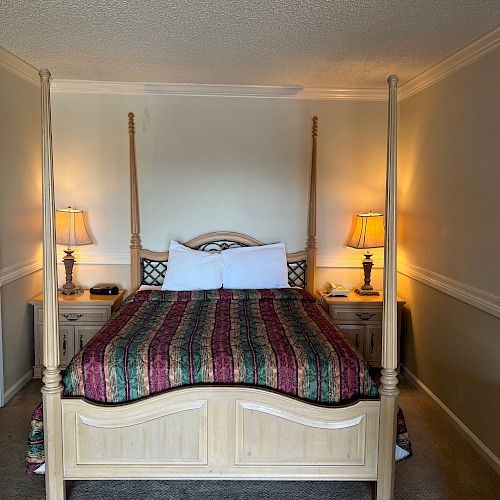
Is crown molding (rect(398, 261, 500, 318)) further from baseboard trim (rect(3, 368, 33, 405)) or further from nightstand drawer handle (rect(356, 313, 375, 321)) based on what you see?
baseboard trim (rect(3, 368, 33, 405))

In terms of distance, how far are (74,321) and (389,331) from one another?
2.67 metres

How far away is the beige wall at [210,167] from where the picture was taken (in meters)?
4.49

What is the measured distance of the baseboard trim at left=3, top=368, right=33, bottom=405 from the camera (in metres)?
3.68

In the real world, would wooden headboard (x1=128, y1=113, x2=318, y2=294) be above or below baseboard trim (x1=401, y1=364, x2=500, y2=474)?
above

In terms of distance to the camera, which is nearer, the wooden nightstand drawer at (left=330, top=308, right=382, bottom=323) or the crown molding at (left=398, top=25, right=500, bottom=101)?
the crown molding at (left=398, top=25, right=500, bottom=101)

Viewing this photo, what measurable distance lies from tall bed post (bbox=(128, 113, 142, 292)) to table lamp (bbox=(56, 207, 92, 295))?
372 mm

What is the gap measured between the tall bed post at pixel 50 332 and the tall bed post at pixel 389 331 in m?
1.51

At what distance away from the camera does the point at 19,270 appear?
3.87 metres

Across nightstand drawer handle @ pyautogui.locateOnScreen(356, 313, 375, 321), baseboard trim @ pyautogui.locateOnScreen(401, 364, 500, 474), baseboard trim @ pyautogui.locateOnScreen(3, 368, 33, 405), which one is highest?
nightstand drawer handle @ pyautogui.locateOnScreen(356, 313, 375, 321)

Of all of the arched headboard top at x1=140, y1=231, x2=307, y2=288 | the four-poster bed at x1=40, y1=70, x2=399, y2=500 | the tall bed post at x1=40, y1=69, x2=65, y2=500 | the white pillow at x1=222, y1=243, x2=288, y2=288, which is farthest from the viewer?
the arched headboard top at x1=140, y1=231, x2=307, y2=288

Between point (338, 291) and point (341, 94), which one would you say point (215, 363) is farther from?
point (341, 94)

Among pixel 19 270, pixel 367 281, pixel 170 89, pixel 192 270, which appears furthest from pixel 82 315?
pixel 367 281

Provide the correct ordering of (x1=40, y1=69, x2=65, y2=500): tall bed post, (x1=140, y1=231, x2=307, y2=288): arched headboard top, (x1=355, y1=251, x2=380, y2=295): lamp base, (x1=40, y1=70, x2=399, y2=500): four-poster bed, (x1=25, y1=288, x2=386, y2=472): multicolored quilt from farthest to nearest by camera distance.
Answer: (x1=140, y1=231, x2=307, y2=288): arched headboard top < (x1=355, y1=251, x2=380, y2=295): lamp base < (x1=25, y1=288, x2=386, y2=472): multicolored quilt < (x1=40, y1=70, x2=399, y2=500): four-poster bed < (x1=40, y1=69, x2=65, y2=500): tall bed post

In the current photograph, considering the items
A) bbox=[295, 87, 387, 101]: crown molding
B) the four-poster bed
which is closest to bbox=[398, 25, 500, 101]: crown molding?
bbox=[295, 87, 387, 101]: crown molding
